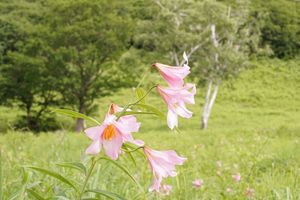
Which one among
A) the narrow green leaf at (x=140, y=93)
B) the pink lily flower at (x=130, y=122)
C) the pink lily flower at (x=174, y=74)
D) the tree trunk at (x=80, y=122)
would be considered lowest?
the tree trunk at (x=80, y=122)

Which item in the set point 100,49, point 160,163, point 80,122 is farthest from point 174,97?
point 100,49

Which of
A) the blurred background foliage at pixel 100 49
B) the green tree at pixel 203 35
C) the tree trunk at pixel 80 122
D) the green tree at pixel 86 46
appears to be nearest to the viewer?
the tree trunk at pixel 80 122

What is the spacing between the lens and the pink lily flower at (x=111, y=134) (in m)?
1.15

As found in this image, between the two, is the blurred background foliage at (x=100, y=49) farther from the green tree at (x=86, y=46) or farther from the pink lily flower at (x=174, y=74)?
the pink lily flower at (x=174, y=74)

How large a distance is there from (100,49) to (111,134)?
1975 cm

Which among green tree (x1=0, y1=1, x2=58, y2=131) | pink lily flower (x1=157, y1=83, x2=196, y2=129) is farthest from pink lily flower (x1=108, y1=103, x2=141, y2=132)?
green tree (x1=0, y1=1, x2=58, y2=131)

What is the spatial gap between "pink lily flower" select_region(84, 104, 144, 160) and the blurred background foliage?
19.0 metres

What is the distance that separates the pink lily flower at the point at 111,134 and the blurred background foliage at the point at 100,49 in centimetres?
1905

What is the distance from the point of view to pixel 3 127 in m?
20.5

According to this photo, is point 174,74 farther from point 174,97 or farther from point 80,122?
point 80,122

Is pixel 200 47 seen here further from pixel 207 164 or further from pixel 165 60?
pixel 207 164

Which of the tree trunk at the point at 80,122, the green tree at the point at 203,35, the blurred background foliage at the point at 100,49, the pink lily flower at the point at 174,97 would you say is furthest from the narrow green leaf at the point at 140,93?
the green tree at the point at 203,35

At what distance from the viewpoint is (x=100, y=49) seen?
2073 centimetres

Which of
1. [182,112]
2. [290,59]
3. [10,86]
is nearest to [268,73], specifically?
[290,59]
